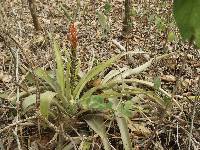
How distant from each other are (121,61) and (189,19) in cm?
268

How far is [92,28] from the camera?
4.14 metres

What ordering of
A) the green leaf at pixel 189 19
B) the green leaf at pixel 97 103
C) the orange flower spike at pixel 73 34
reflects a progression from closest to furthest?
the green leaf at pixel 189 19 → the green leaf at pixel 97 103 → the orange flower spike at pixel 73 34

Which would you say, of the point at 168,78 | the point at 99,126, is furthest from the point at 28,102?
the point at 168,78

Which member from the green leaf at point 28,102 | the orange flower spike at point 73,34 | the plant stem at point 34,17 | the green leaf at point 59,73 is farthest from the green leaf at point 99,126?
the plant stem at point 34,17

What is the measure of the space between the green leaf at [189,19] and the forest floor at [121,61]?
50 cm

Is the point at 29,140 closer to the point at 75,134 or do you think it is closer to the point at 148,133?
the point at 75,134

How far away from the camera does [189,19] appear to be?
0.68m

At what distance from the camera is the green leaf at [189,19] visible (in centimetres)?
67

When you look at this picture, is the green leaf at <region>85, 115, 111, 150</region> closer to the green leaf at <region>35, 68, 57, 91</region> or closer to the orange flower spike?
the green leaf at <region>35, 68, 57, 91</region>

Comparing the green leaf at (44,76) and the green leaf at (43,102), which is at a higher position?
the green leaf at (44,76)

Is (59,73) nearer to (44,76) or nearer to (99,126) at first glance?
(44,76)

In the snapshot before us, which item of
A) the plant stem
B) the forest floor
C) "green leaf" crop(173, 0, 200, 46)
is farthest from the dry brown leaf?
"green leaf" crop(173, 0, 200, 46)

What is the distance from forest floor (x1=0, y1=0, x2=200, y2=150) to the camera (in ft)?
7.35

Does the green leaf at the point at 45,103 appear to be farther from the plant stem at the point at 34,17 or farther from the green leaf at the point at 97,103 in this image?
the plant stem at the point at 34,17
